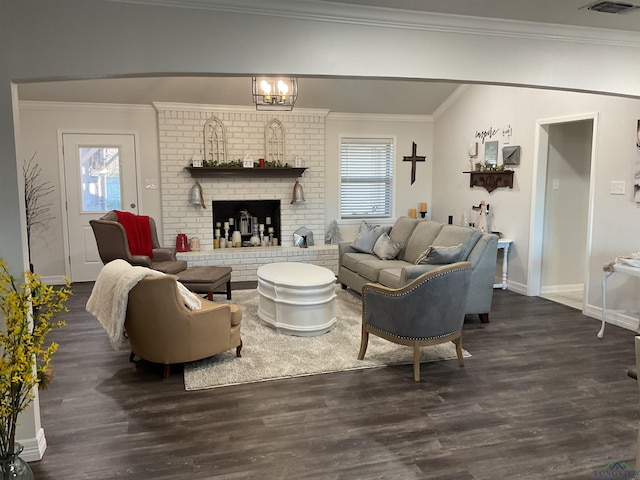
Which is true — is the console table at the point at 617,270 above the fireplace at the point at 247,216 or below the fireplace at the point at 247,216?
below

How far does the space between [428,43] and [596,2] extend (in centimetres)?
90

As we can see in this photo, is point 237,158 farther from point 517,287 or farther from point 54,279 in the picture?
point 517,287

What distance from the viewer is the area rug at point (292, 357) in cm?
364

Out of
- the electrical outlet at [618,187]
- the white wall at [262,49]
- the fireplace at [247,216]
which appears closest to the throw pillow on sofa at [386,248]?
the fireplace at [247,216]

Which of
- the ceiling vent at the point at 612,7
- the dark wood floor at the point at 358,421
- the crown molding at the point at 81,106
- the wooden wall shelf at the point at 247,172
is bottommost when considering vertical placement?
the dark wood floor at the point at 358,421

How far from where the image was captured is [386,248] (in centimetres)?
592

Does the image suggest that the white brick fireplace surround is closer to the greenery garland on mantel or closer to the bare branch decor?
the greenery garland on mantel

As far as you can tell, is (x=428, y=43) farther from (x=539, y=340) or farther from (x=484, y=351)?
(x=539, y=340)

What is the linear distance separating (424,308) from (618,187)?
2701mm

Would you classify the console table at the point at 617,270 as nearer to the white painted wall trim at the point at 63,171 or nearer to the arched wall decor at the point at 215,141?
the arched wall decor at the point at 215,141

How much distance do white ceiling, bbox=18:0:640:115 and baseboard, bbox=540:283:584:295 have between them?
297 cm

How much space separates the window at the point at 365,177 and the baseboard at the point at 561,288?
266 cm

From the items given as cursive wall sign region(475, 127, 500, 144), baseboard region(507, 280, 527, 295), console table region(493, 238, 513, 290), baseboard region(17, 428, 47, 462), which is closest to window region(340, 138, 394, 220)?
cursive wall sign region(475, 127, 500, 144)

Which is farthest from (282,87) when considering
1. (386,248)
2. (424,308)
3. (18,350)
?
(18,350)
